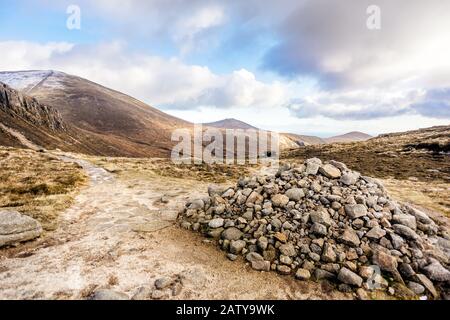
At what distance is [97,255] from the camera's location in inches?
413

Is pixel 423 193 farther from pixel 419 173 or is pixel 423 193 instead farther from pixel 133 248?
pixel 133 248

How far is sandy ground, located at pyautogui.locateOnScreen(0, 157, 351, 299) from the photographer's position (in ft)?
28.0

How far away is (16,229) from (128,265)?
212 inches

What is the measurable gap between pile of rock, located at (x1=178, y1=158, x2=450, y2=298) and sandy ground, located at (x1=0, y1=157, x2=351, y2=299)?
0.64 meters

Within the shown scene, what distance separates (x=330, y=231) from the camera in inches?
429

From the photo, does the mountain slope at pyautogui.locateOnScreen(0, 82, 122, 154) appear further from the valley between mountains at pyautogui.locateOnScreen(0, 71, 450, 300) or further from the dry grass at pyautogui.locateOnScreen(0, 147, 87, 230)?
the valley between mountains at pyautogui.locateOnScreen(0, 71, 450, 300)

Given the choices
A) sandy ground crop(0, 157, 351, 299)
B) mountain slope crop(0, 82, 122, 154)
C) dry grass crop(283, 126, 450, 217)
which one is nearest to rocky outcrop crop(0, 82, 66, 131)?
mountain slope crop(0, 82, 122, 154)

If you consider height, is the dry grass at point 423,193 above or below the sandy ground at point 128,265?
above

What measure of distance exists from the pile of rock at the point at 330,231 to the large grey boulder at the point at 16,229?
6.25 meters

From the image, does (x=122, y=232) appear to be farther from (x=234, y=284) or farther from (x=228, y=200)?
(x=234, y=284)

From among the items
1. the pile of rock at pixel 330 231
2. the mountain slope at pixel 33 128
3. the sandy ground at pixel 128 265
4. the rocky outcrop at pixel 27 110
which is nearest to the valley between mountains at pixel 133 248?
the sandy ground at pixel 128 265

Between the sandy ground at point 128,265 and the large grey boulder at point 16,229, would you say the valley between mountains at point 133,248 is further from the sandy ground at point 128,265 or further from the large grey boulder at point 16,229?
the large grey boulder at point 16,229

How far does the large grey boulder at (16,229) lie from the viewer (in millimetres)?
11078
